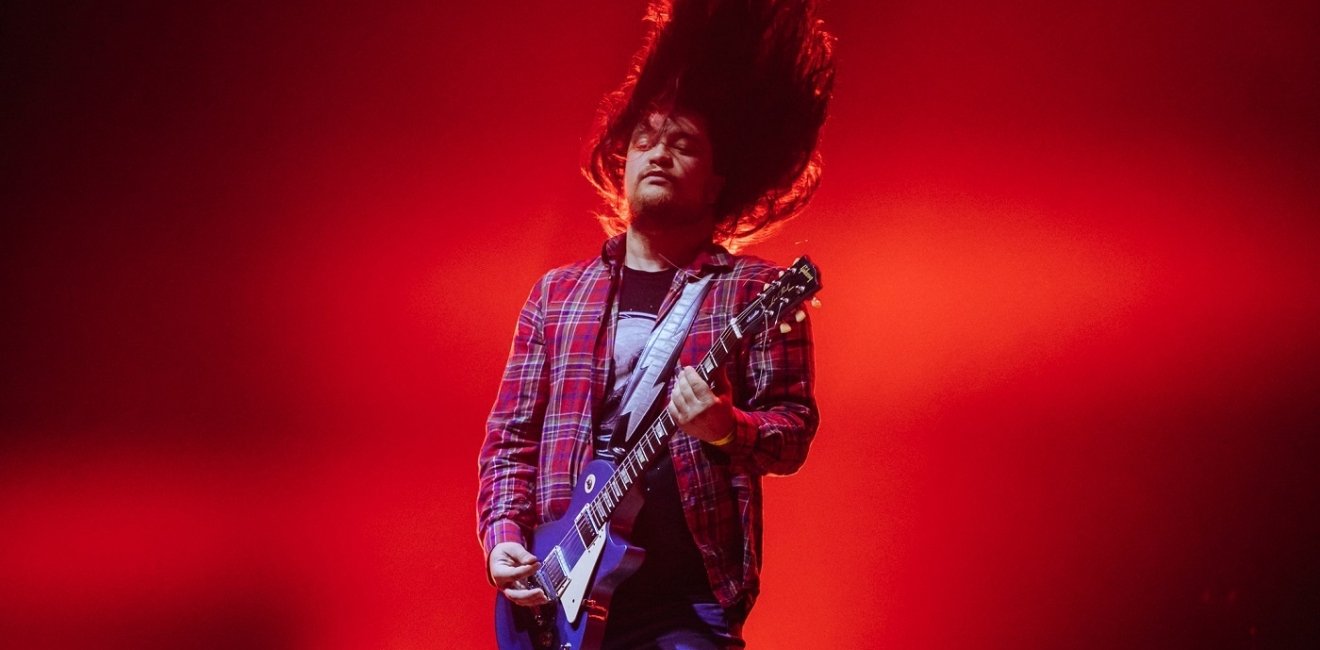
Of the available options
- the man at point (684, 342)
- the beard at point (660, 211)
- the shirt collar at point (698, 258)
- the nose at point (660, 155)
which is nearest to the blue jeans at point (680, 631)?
the man at point (684, 342)

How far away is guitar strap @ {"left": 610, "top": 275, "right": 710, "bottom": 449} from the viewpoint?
1838 mm

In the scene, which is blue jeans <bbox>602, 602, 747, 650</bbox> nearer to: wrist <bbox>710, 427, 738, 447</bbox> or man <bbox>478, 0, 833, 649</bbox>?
man <bbox>478, 0, 833, 649</bbox>

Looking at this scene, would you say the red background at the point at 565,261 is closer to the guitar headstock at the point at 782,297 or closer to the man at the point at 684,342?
the man at the point at 684,342

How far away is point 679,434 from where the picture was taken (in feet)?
5.75

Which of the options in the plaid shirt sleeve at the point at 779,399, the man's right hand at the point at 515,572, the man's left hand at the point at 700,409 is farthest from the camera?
the man's right hand at the point at 515,572

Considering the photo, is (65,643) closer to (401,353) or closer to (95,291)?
(95,291)

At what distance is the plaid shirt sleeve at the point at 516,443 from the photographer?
77.2 inches

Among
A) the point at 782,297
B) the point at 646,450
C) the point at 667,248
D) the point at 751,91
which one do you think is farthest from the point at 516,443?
the point at 751,91

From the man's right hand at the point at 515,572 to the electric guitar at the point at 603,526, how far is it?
0.02 meters

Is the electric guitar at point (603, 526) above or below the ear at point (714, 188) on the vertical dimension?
below

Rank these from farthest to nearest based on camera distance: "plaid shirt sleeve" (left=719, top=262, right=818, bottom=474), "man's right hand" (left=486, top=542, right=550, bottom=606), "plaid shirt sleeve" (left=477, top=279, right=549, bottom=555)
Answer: "plaid shirt sleeve" (left=477, top=279, right=549, bottom=555) → "man's right hand" (left=486, top=542, right=550, bottom=606) → "plaid shirt sleeve" (left=719, top=262, right=818, bottom=474)

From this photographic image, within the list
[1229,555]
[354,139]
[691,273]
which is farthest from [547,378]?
[1229,555]

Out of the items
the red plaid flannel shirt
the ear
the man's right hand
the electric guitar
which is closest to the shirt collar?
the red plaid flannel shirt

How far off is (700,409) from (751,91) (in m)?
0.98
